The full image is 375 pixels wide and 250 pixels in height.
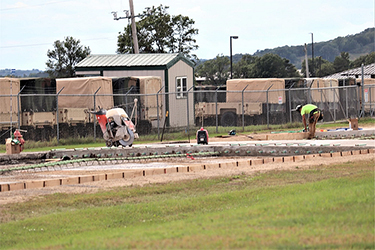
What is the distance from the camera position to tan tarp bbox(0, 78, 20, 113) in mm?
28156

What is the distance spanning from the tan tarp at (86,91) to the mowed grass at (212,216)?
667 inches

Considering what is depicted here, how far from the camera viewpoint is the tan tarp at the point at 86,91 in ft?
101

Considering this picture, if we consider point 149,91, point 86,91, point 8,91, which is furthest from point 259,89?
point 8,91

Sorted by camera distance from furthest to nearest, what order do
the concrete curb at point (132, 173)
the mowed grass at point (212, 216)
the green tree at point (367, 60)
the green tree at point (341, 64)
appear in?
the green tree at point (341, 64), the green tree at point (367, 60), the concrete curb at point (132, 173), the mowed grass at point (212, 216)

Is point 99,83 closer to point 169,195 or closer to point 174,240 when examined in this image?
point 169,195

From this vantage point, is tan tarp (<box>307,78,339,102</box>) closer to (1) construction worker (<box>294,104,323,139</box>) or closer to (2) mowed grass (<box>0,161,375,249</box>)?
(1) construction worker (<box>294,104,323,139</box>)

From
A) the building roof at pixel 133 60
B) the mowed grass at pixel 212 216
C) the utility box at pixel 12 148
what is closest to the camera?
the mowed grass at pixel 212 216

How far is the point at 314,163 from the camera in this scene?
1708 centimetres

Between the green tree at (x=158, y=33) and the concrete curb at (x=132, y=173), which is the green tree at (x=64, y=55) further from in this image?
the concrete curb at (x=132, y=173)

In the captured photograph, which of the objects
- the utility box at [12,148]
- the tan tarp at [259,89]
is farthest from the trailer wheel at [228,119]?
the utility box at [12,148]

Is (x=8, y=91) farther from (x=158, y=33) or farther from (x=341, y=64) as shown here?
(x=341, y=64)

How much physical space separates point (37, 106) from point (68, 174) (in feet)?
39.5

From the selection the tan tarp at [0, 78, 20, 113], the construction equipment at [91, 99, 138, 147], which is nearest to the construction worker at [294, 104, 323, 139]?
the construction equipment at [91, 99, 138, 147]

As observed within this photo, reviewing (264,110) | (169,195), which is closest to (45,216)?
(169,195)
